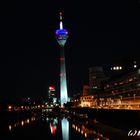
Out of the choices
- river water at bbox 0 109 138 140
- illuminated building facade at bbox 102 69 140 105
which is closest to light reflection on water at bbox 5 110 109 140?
river water at bbox 0 109 138 140

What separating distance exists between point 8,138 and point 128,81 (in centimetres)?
9672

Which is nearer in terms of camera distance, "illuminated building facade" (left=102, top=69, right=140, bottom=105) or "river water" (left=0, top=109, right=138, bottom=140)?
"river water" (left=0, top=109, right=138, bottom=140)

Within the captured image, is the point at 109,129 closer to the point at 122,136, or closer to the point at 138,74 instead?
the point at 122,136

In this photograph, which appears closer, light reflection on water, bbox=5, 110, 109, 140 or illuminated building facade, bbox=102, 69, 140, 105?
light reflection on water, bbox=5, 110, 109, 140

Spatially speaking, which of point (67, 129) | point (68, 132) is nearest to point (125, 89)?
point (67, 129)

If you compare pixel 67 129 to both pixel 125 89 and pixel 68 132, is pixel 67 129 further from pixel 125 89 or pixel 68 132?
pixel 125 89

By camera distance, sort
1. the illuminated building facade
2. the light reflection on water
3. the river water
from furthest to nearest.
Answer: the illuminated building facade → the light reflection on water → the river water

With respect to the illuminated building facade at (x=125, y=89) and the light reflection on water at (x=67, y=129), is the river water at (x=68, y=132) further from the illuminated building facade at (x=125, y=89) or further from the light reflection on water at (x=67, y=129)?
the illuminated building facade at (x=125, y=89)

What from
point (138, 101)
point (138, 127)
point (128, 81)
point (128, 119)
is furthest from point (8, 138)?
point (128, 81)

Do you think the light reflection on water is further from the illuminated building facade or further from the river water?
the illuminated building facade

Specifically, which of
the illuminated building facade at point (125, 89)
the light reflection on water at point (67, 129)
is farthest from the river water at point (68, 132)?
the illuminated building facade at point (125, 89)

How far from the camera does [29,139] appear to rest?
64500mm

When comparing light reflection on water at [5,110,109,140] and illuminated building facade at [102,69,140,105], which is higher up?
illuminated building facade at [102,69,140,105]

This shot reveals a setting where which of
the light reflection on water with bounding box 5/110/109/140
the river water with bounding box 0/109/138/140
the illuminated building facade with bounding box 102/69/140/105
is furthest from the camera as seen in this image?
the illuminated building facade with bounding box 102/69/140/105
